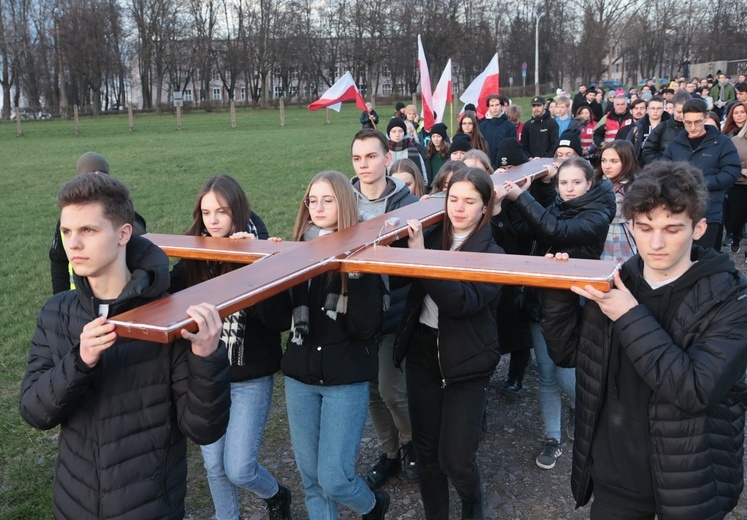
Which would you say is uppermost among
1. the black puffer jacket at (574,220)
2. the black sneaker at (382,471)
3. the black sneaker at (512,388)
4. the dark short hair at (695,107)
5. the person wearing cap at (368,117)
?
the person wearing cap at (368,117)

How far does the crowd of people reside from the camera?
2.50 metres

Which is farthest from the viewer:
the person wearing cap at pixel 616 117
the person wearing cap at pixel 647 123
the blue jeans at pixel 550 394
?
the person wearing cap at pixel 616 117

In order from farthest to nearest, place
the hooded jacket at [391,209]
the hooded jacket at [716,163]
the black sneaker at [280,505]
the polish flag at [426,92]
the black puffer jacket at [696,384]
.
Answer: the polish flag at [426,92]
the hooded jacket at [716,163]
the hooded jacket at [391,209]
the black sneaker at [280,505]
the black puffer jacket at [696,384]

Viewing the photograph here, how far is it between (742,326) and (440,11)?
253 ft

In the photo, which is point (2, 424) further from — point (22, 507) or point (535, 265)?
point (535, 265)

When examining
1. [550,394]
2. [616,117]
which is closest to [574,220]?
[550,394]

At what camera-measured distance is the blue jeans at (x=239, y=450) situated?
3.57 m

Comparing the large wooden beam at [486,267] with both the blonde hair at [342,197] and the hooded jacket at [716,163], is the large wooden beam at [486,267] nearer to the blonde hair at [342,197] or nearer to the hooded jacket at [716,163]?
the blonde hair at [342,197]

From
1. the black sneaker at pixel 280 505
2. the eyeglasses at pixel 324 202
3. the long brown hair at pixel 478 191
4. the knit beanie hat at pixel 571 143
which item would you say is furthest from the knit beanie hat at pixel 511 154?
the black sneaker at pixel 280 505

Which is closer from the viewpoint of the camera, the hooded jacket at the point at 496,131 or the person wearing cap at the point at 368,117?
the hooded jacket at the point at 496,131

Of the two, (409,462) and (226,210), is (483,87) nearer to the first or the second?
(409,462)

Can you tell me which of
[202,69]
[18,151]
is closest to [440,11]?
[202,69]

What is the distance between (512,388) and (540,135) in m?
6.71

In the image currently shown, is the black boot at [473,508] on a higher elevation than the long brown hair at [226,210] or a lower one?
lower
